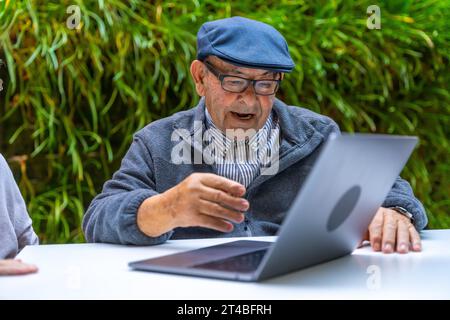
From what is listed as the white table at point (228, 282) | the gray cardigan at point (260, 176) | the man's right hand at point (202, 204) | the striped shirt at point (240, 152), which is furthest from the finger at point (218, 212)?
the striped shirt at point (240, 152)

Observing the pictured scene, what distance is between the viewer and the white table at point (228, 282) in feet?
2.76

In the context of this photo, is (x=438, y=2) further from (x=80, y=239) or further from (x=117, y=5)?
(x=80, y=239)

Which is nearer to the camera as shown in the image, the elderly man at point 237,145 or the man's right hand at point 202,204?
the man's right hand at point 202,204

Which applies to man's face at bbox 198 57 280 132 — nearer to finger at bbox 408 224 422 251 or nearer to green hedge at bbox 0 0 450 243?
finger at bbox 408 224 422 251

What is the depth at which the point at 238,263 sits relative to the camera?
981mm

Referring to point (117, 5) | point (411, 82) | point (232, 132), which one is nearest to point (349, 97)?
point (411, 82)

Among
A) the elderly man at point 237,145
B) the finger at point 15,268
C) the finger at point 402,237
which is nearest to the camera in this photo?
the finger at point 15,268

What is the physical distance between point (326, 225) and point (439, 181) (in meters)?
2.12

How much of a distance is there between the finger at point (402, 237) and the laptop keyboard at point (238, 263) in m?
0.25

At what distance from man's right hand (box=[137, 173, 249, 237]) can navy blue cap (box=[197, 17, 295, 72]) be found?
40cm

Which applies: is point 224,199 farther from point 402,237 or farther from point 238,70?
point 238,70

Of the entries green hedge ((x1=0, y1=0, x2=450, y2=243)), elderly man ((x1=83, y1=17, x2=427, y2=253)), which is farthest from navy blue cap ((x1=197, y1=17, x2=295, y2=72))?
green hedge ((x1=0, y1=0, x2=450, y2=243))

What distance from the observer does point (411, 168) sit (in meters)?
2.82

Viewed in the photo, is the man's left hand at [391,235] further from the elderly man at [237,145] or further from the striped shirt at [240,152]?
the striped shirt at [240,152]
